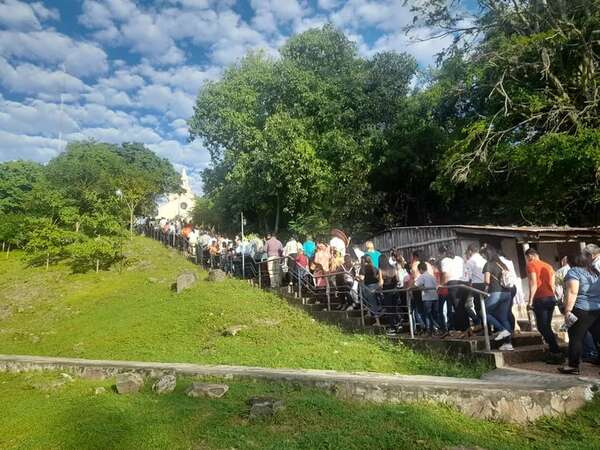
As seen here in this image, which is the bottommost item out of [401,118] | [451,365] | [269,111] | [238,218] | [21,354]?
[21,354]

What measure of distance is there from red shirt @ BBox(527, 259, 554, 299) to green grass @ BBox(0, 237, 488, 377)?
1473 mm

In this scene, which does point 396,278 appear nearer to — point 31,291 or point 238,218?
point 31,291

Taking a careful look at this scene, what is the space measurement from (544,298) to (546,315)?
10.8 inches

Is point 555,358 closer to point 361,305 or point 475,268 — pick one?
point 475,268

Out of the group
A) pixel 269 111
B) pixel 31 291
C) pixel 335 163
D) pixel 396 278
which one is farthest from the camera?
pixel 269 111

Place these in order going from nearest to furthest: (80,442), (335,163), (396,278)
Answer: (80,442) < (396,278) < (335,163)

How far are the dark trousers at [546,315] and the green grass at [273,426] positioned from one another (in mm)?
1667

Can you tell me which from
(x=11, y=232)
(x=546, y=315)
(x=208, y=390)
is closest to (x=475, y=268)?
(x=546, y=315)

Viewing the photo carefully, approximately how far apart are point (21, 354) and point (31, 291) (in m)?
10.5

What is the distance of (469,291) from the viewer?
8234 mm

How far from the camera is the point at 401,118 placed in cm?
2441

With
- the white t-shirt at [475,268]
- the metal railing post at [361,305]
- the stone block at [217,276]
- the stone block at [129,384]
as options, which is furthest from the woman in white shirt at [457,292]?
the stone block at [217,276]

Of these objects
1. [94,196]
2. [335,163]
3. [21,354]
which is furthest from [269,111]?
[21,354]

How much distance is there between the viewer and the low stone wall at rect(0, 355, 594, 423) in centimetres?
536
